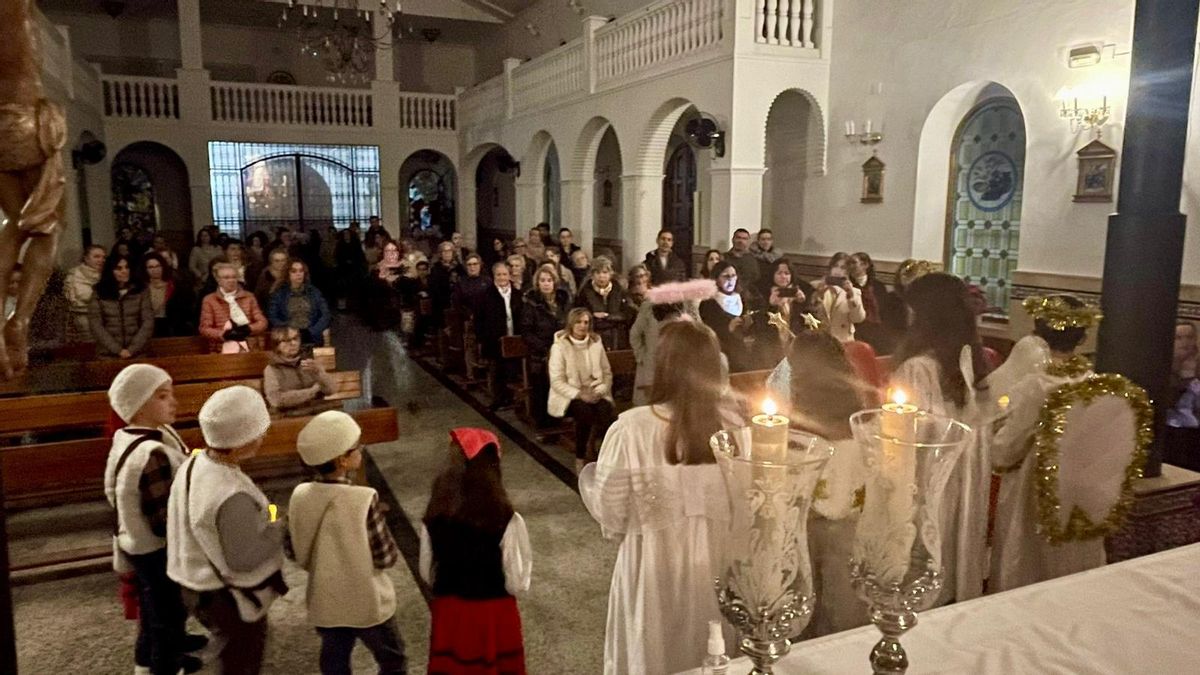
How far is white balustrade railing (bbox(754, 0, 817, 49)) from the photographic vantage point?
30.0ft

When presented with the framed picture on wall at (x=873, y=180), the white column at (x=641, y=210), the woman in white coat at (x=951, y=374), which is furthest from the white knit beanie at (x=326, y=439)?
the white column at (x=641, y=210)

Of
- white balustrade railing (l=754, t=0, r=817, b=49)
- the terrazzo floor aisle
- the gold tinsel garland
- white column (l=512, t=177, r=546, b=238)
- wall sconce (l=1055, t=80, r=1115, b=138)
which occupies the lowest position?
the terrazzo floor aisle

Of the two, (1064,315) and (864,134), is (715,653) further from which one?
(864,134)

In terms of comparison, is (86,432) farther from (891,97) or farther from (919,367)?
(891,97)

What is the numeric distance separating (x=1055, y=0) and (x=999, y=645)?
723 cm

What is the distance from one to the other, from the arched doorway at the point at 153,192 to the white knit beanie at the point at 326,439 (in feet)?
56.6

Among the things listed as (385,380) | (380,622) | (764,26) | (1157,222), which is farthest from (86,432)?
(764,26)

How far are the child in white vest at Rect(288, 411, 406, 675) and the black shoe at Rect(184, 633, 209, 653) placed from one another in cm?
94

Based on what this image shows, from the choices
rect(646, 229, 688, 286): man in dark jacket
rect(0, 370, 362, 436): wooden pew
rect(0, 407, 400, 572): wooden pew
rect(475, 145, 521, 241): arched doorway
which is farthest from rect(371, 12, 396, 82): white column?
rect(0, 407, 400, 572): wooden pew

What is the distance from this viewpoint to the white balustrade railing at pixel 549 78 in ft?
42.7

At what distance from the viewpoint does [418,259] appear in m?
11.9

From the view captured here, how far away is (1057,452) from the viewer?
2.76 meters

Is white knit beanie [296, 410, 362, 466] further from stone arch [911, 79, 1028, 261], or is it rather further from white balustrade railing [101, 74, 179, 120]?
white balustrade railing [101, 74, 179, 120]

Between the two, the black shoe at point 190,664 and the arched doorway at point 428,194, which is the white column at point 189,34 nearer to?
the arched doorway at point 428,194
